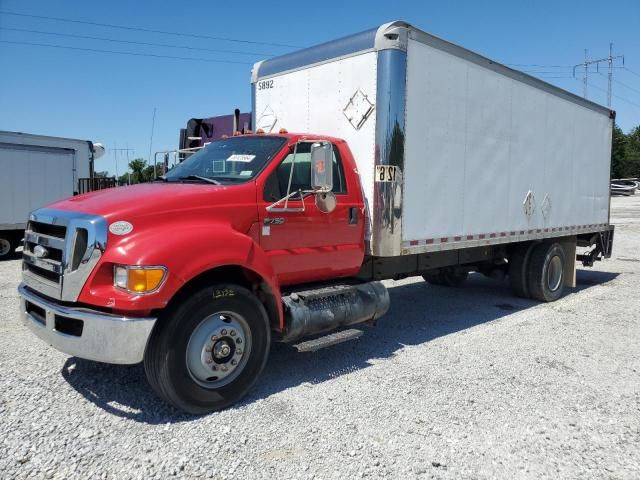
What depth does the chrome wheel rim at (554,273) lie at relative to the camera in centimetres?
891

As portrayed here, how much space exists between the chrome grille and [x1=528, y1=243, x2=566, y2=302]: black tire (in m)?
7.07

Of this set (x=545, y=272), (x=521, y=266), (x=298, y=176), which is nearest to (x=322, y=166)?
(x=298, y=176)

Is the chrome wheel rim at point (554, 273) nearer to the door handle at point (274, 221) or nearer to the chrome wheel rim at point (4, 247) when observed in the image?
the door handle at point (274, 221)

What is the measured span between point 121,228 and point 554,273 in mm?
7600

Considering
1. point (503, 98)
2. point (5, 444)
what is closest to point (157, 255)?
point (5, 444)

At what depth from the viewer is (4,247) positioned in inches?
549

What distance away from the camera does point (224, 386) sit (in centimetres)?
420

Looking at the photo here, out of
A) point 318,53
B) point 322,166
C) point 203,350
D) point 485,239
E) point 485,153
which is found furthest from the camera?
point 485,239

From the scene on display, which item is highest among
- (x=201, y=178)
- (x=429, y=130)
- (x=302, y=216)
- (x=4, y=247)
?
(x=429, y=130)

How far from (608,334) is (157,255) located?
578 cm

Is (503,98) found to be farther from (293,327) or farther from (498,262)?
(293,327)

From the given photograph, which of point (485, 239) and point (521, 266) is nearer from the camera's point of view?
point (485, 239)

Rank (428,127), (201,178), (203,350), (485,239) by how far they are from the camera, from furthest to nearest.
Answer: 1. (485,239)
2. (428,127)
3. (201,178)
4. (203,350)

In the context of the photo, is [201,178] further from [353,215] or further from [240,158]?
[353,215]
